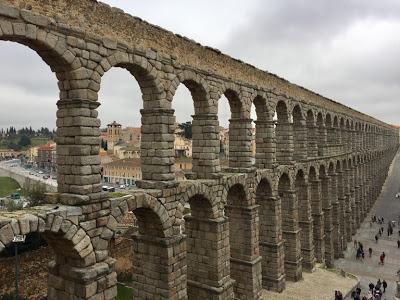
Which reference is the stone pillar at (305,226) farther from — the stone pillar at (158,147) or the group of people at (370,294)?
the stone pillar at (158,147)

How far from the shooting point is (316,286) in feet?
73.4

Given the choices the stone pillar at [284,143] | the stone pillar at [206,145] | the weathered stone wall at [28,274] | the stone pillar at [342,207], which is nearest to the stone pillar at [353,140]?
the stone pillar at [342,207]

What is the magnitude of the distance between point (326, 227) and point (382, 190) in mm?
40077

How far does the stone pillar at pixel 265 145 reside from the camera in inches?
793

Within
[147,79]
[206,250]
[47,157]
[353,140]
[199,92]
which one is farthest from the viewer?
[47,157]

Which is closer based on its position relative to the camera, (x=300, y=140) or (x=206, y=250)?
(x=206, y=250)

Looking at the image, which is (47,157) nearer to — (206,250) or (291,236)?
(291,236)

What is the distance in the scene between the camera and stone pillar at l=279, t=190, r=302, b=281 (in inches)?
895

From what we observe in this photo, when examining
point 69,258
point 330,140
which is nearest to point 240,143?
point 69,258

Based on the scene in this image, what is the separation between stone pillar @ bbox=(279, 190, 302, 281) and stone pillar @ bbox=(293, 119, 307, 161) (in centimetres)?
315

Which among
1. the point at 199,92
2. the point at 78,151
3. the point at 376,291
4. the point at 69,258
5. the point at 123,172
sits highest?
the point at 199,92

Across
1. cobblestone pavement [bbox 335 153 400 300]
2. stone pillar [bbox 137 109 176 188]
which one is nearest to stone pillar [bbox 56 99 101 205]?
stone pillar [bbox 137 109 176 188]

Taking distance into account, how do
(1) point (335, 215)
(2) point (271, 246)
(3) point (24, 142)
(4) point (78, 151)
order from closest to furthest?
(4) point (78, 151) < (2) point (271, 246) < (1) point (335, 215) < (3) point (24, 142)

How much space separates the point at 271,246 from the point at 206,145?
26.2ft
